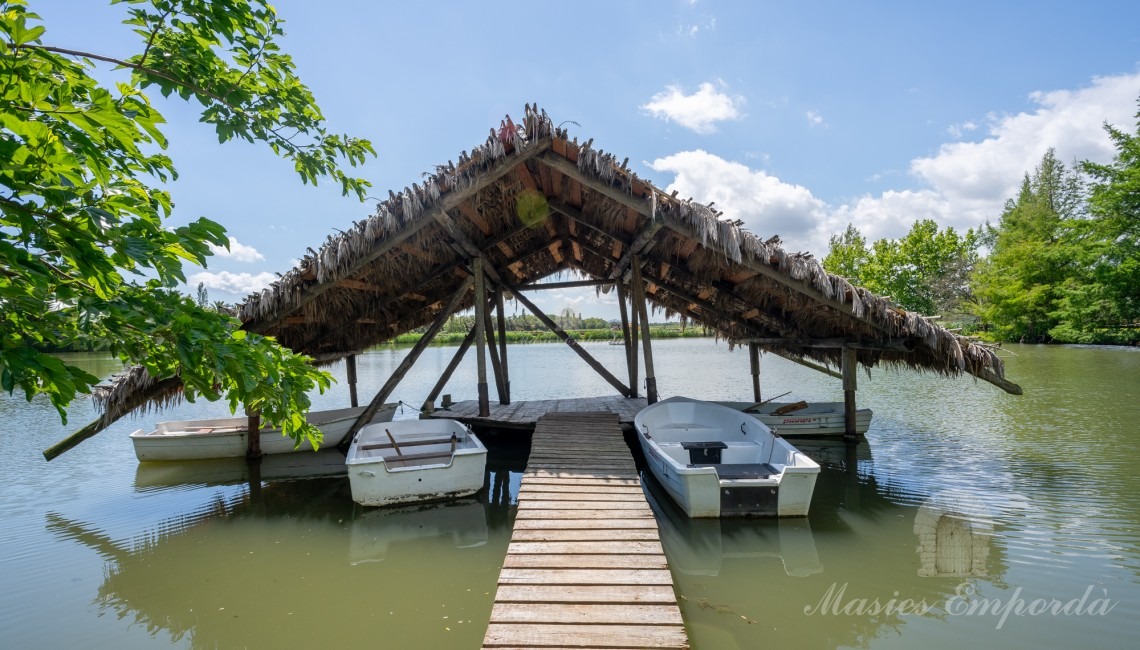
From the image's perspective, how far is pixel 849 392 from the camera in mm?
8750

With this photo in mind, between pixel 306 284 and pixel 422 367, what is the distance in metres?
23.0

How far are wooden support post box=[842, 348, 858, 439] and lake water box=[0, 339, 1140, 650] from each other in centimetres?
43

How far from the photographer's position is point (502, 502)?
6.47 m

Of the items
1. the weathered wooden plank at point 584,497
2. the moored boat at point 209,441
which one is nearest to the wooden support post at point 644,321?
the weathered wooden plank at point 584,497

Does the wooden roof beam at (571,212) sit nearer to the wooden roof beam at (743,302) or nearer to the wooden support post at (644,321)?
the wooden support post at (644,321)

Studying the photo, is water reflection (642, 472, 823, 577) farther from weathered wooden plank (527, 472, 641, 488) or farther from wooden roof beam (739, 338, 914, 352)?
wooden roof beam (739, 338, 914, 352)

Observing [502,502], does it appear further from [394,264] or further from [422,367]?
[422,367]

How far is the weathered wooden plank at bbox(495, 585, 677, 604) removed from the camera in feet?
10.4

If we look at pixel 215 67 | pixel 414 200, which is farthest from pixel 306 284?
pixel 215 67

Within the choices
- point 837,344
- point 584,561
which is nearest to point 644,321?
point 837,344

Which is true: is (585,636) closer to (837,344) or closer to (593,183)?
(593,183)

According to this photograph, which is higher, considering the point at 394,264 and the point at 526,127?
the point at 526,127

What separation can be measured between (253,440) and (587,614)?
8111 millimetres

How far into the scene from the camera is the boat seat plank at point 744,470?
552cm
